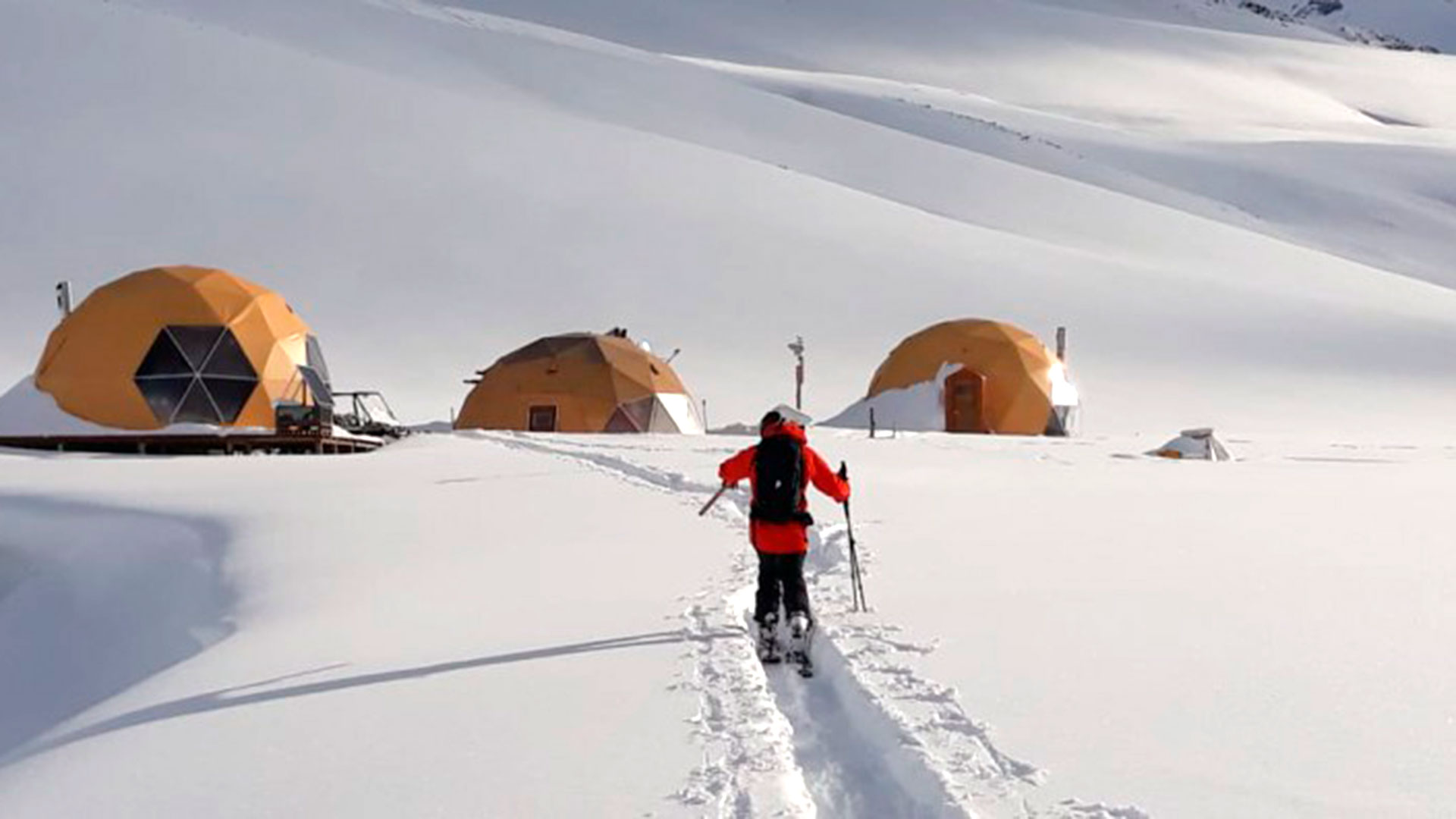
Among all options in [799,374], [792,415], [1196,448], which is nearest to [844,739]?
[792,415]

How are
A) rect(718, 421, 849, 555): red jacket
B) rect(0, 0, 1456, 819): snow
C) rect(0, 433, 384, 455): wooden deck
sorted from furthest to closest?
rect(0, 433, 384, 455): wooden deck → rect(718, 421, 849, 555): red jacket → rect(0, 0, 1456, 819): snow

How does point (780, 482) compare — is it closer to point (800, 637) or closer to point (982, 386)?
point (800, 637)

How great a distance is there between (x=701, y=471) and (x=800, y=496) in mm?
10955

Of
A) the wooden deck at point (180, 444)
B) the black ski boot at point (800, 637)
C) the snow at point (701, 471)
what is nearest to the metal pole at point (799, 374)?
the snow at point (701, 471)

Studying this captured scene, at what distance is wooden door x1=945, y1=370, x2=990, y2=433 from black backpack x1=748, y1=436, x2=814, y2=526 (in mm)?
24954

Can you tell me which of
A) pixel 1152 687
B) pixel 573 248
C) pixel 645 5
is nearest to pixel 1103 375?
pixel 573 248

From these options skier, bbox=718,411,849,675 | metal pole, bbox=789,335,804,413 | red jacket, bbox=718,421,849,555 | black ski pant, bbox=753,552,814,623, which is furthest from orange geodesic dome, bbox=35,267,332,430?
black ski pant, bbox=753,552,814,623

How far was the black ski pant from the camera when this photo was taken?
726 cm

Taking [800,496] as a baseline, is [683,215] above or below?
above

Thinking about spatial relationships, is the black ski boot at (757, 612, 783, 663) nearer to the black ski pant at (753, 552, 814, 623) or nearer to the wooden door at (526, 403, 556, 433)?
the black ski pant at (753, 552, 814, 623)

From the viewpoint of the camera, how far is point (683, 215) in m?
56.2

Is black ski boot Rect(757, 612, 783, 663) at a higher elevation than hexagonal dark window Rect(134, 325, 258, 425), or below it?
below

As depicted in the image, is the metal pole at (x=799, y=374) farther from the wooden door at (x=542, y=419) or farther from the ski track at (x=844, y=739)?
the ski track at (x=844, y=739)

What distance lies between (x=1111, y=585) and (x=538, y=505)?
6670mm
